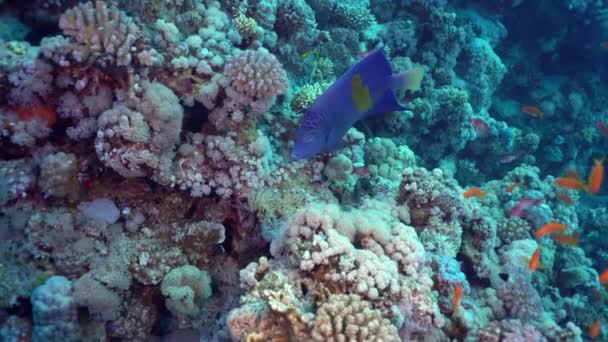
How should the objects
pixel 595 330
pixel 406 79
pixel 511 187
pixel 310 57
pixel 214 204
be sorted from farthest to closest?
pixel 511 187 < pixel 310 57 < pixel 595 330 < pixel 214 204 < pixel 406 79

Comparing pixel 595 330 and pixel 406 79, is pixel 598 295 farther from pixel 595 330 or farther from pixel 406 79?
pixel 406 79

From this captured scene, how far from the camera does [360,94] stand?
10.1 feet

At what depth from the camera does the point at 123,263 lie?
11.1 ft

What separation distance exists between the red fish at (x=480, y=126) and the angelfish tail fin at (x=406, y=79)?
577cm

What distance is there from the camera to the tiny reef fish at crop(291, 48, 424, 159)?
9.83ft

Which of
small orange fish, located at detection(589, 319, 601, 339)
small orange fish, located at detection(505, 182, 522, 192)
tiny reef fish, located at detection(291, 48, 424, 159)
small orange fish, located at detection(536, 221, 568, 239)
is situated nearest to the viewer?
tiny reef fish, located at detection(291, 48, 424, 159)

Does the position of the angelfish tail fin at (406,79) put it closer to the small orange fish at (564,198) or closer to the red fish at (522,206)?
the red fish at (522,206)

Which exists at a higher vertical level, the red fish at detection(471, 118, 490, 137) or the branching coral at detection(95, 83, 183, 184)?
the red fish at detection(471, 118, 490, 137)

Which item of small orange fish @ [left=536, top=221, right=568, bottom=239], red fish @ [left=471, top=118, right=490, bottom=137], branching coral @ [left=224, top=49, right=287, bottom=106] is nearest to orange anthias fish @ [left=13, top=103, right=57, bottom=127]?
branching coral @ [left=224, top=49, right=287, bottom=106]

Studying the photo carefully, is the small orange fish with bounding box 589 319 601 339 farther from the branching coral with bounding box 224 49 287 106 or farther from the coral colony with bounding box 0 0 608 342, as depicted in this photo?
the branching coral with bounding box 224 49 287 106

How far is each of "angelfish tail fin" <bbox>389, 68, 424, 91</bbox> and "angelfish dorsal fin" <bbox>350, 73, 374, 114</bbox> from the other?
240 millimetres

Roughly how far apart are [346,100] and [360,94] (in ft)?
0.44

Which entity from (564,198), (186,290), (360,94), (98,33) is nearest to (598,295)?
(564,198)

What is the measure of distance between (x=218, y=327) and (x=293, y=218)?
50.5 inches
